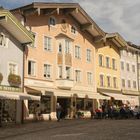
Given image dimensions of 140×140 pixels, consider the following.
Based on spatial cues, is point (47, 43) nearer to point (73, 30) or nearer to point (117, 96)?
point (73, 30)

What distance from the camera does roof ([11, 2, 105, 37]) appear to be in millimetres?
34969

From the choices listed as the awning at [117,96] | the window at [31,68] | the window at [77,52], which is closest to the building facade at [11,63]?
the window at [31,68]

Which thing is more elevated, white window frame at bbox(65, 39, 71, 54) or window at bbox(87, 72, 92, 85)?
white window frame at bbox(65, 39, 71, 54)

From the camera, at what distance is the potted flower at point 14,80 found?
3142cm

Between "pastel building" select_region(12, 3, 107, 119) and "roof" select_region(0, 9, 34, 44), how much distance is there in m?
2.15

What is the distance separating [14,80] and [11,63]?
1521mm

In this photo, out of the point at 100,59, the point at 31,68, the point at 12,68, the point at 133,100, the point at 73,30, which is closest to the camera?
the point at 12,68

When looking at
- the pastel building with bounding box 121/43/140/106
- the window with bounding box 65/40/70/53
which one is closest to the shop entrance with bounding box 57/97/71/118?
the window with bounding box 65/40/70/53

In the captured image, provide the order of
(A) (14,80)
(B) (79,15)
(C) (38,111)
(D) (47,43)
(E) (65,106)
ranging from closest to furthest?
(A) (14,80), (C) (38,111), (D) (47,43), (E) (65,106), (B) (79,15)

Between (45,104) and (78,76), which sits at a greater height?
(78,76)

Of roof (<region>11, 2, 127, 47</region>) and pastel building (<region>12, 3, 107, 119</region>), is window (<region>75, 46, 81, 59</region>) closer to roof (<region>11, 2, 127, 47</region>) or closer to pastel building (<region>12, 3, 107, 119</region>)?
pastel building (<region>12, 3, 107, 119</region>)

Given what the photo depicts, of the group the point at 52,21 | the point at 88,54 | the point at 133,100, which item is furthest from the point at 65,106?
the point at 133,100

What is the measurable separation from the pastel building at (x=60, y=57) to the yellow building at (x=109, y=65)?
195 cm

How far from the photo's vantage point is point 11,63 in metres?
32.2
